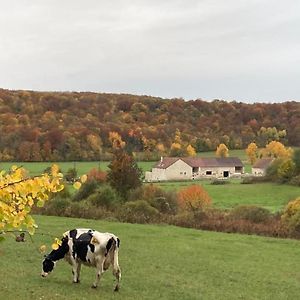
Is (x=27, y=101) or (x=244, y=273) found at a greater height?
(x=27, y=101)

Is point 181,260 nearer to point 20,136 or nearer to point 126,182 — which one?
point 126,182

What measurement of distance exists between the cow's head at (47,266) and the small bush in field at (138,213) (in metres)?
18.6

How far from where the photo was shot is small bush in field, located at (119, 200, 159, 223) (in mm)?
33250

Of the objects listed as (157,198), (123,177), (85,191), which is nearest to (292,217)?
(157,198)

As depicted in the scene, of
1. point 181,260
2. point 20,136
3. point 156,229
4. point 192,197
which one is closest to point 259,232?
point 156,229

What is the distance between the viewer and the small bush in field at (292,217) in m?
31.9

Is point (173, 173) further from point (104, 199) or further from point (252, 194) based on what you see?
point (104, 199)

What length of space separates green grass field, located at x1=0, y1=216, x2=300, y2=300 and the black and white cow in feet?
1.83

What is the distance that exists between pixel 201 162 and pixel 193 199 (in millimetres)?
49139

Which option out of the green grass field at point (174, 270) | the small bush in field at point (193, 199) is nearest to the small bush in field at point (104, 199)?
the small bush in field at point (193, 199)

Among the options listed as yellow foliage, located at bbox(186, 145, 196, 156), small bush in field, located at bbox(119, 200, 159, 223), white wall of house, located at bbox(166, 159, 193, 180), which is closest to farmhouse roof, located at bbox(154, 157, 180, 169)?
white wall of house, located at bbox(166, 159, 193, 180)

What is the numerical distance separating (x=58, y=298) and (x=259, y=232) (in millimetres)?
20329

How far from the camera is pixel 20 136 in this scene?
84.6 metres

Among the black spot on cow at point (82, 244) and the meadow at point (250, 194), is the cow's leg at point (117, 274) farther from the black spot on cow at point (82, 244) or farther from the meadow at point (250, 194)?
the meadow at point (250, 194)
